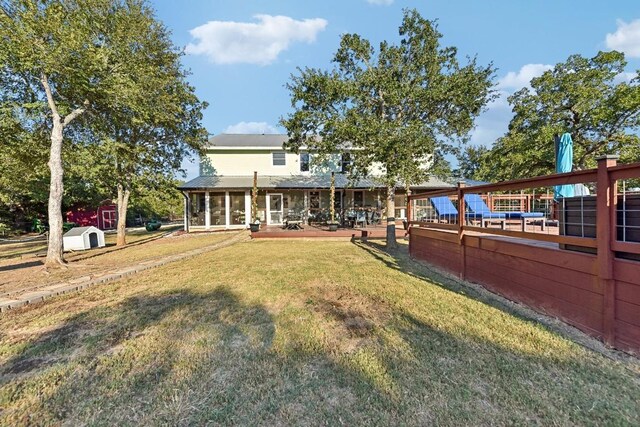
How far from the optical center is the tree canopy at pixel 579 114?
15.2 meters

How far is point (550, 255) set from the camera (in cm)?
351

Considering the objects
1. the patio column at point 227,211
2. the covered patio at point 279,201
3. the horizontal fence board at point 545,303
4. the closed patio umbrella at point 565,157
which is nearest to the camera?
the horizontal fence board at point 545,303

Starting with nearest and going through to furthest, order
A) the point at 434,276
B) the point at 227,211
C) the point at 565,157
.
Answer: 1. the point at 565,157
2. the point at 434,276
3. the point at 227,211

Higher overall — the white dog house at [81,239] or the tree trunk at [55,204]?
the tree trunk at [55,204]

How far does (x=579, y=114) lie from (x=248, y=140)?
66.1 ft

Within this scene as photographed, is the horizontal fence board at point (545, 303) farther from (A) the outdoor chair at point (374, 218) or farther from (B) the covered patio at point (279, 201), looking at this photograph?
(A) the outdoor chair at point (374, 218)

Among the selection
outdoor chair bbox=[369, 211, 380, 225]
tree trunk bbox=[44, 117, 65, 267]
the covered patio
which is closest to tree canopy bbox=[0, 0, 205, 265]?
tree trunk bbox=[44, 117, 65, 267]

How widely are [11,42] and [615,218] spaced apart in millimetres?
10892

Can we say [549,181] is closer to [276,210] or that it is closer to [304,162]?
[276,210]

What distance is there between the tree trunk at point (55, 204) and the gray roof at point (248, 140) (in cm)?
1080

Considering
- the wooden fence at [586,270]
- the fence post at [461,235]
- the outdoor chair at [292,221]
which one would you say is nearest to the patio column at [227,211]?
the outdoor chair at [292,221]

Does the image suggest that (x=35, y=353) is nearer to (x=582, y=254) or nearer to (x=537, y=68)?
(x=582, y=254)

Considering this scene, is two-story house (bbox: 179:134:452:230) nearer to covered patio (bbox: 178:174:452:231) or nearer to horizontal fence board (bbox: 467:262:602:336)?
covered patio (bbox: 178:174:452:231)

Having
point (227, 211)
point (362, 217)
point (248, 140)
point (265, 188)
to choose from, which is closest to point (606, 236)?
point (362, 217)
